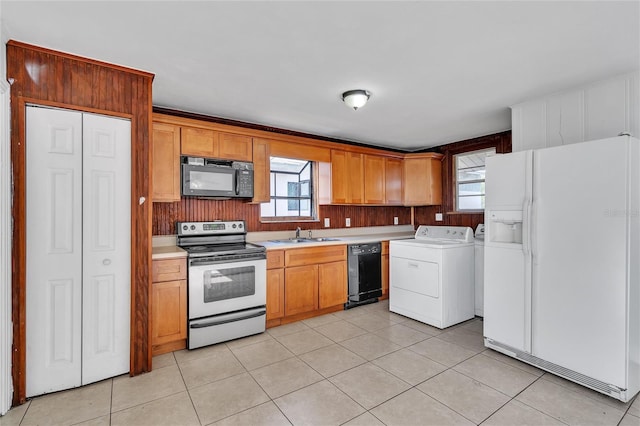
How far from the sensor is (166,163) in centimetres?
310

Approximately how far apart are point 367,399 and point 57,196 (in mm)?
2551

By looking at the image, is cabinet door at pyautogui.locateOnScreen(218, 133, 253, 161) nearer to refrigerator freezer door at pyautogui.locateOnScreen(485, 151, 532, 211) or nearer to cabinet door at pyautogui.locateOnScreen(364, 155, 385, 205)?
cabinet door at pyautogui.locateOnScreen(364, 155, 385, 205)

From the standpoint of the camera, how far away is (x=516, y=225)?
2734 mm

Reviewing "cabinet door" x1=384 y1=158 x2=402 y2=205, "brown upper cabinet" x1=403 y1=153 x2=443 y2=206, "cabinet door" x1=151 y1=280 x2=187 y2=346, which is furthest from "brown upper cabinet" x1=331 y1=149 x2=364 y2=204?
"cabinet door" x1=151 y1=280 x2=187 y2=346

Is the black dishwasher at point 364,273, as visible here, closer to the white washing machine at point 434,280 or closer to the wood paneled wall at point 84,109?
the white washing machine at point 434,280

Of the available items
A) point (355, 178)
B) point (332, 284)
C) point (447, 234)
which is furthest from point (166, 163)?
point (447, 234)

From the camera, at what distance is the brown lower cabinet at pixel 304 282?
3.43 metres

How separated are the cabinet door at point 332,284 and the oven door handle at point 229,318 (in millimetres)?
809

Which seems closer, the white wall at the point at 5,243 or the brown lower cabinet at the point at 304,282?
the white wall at the point at 5,243

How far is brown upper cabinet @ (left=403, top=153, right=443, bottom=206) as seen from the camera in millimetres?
4883

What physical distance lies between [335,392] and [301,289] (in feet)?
4.96

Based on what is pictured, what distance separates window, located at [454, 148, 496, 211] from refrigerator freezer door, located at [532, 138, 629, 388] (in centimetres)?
216

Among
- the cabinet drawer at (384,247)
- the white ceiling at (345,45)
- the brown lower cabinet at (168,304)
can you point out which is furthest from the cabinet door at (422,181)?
the brown lower cabinet at (168,304)

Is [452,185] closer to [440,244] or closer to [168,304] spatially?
[440,244]
